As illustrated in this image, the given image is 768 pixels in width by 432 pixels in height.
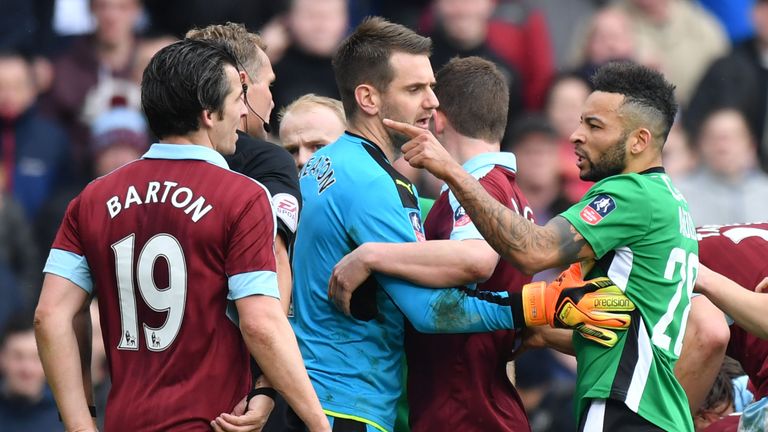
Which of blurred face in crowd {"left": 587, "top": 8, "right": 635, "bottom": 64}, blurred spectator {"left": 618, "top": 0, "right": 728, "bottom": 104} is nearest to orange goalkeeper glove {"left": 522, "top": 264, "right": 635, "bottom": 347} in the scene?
blurred face in crowd {"left": 587, "top": 8, "right": 635, "bottom": 64}

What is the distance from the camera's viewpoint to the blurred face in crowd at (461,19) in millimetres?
11484

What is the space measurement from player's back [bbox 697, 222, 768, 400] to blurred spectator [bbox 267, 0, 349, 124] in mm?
4858

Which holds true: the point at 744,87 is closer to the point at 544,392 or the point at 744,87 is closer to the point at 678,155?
the point at 678,155

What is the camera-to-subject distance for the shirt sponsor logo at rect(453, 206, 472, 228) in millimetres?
5770

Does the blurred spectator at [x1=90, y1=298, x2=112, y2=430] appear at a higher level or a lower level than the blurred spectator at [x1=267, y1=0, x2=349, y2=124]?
lower

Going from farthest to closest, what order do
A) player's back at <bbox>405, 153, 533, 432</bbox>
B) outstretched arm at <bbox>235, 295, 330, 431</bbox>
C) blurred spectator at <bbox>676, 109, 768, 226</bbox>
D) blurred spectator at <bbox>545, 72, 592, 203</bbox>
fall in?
blurred spectator at <bbox>545, 72, 592, 203</bbox>, blurred spectator at <bbox>676, 109, 768, 226</bbox>, player's back at <bbox>405, 153, 533, 432</bbox>, outstretched arm at <bbox>235, 295, 330, 431</bbox>

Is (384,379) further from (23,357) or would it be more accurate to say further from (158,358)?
(23,357)

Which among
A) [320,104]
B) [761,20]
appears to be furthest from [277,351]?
[761,20]

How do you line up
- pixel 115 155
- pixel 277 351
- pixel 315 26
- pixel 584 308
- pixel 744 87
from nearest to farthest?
pixel 277 351
pixel 584 308
pixel 115 155
pixel 315 26
pixel 744 87

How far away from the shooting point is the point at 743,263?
6344 millimetres

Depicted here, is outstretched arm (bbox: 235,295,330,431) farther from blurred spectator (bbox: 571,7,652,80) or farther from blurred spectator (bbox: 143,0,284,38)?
blurred spectator (bbox: 571,7,652,80)

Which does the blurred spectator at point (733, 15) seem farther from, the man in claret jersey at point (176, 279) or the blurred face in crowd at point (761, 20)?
the man in claret jersey at point (176, 279)

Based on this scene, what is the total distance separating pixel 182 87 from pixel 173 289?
2.39 ft

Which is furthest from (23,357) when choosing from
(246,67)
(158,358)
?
(158,358)
